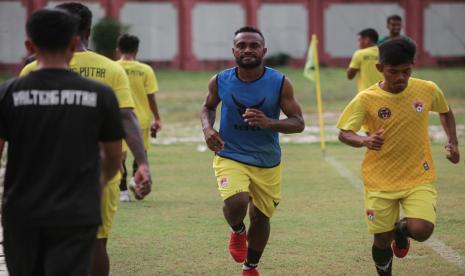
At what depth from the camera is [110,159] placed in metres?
5.68

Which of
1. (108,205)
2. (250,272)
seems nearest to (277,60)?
(250,272)

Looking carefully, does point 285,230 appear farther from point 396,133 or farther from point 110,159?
point 110,159

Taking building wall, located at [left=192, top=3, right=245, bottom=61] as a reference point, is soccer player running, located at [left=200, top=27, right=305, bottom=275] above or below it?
above

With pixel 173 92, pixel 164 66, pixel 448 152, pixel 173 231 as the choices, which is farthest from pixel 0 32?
pixel 448 152

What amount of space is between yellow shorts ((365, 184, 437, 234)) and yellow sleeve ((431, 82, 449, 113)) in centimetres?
59

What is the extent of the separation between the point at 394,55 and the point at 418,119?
51 cm

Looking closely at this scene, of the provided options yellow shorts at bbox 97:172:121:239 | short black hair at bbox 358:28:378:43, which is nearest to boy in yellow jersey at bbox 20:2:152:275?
yellow shorts at bbox 97:172:121:239

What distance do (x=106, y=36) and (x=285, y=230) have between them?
1434 inches

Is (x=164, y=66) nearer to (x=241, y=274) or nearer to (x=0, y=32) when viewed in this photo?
(x=0, y=32)

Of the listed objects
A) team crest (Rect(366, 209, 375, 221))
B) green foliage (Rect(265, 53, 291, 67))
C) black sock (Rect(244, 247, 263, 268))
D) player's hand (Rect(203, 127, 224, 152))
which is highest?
player's hand (Rect(203, 127, 224, 152))

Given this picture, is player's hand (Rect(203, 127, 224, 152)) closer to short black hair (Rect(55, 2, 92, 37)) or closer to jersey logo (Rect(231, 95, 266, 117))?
jersey logo (Rect(231, 95, 266, 117))

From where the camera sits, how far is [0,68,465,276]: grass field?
920cm

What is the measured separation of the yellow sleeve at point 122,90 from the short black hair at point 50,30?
1.40 m

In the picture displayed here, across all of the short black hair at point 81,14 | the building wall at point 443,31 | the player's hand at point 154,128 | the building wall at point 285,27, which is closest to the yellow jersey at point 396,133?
the short black hair at point 81,14
